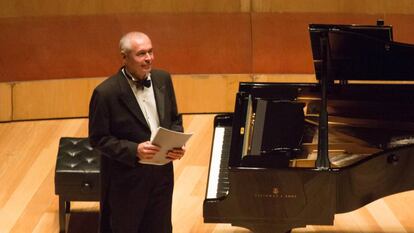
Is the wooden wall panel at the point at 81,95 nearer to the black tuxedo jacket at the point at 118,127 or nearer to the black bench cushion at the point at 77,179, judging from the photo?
the black bench cushion at the point at 77,179

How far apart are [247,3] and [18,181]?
2246 mm

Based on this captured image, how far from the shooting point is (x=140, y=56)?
364cm

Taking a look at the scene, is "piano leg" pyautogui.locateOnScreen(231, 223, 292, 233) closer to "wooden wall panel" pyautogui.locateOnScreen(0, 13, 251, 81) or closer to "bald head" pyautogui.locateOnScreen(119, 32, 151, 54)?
"bald head" pyautogui.locateOnScreen(119, 32, 151, 54)

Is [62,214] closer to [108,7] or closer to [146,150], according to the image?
[146,150]

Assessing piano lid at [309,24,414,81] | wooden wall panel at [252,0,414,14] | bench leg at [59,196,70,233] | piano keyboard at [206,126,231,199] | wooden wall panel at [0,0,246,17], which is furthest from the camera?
wooden wall panel at [252,0,414,14]

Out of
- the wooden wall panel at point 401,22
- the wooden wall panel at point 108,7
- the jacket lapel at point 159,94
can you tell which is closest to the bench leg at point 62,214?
the jacket lapel at point 159,94

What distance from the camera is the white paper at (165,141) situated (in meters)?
3.52

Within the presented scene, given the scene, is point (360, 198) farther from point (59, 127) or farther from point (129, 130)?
point (59, 127)

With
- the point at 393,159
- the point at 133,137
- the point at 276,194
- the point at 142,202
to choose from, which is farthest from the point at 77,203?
the point at 393,159

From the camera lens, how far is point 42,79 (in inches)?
259

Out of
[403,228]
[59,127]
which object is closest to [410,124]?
[403,228]

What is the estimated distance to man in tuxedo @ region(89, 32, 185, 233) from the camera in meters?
3.66

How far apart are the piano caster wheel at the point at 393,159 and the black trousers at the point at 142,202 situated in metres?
0.96

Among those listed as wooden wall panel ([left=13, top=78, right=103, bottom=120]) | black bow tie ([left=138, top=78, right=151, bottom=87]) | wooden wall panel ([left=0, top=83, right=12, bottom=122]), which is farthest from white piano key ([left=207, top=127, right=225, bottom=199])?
wooden wall panel ([left=0, top=83, right=12, bottom=122])
